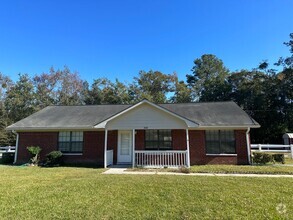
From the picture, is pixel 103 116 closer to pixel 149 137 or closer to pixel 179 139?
pixel 149 137

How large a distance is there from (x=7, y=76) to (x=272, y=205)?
4257 cm

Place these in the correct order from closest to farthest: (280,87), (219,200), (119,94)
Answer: (219,200), (280,87), (119,94)

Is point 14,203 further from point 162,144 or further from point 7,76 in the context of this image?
point 7,76

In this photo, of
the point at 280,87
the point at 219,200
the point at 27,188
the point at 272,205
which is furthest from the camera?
the point at 280,87

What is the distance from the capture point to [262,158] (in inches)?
579

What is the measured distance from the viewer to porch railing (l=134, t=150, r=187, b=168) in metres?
14.0

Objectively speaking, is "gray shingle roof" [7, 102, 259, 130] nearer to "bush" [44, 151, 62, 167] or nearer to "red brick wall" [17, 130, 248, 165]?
"red brick wall" [17, 130, 248, 165]

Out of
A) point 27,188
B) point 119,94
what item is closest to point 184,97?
point 119,94

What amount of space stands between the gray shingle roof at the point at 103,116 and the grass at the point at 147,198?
5875 mm

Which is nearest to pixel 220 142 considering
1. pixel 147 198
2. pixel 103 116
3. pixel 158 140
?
pixel 158 140

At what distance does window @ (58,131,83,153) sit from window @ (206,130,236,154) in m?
8.83

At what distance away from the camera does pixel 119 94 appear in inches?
1613

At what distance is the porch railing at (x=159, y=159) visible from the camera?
550 inches

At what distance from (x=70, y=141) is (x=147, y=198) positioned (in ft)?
34.7
